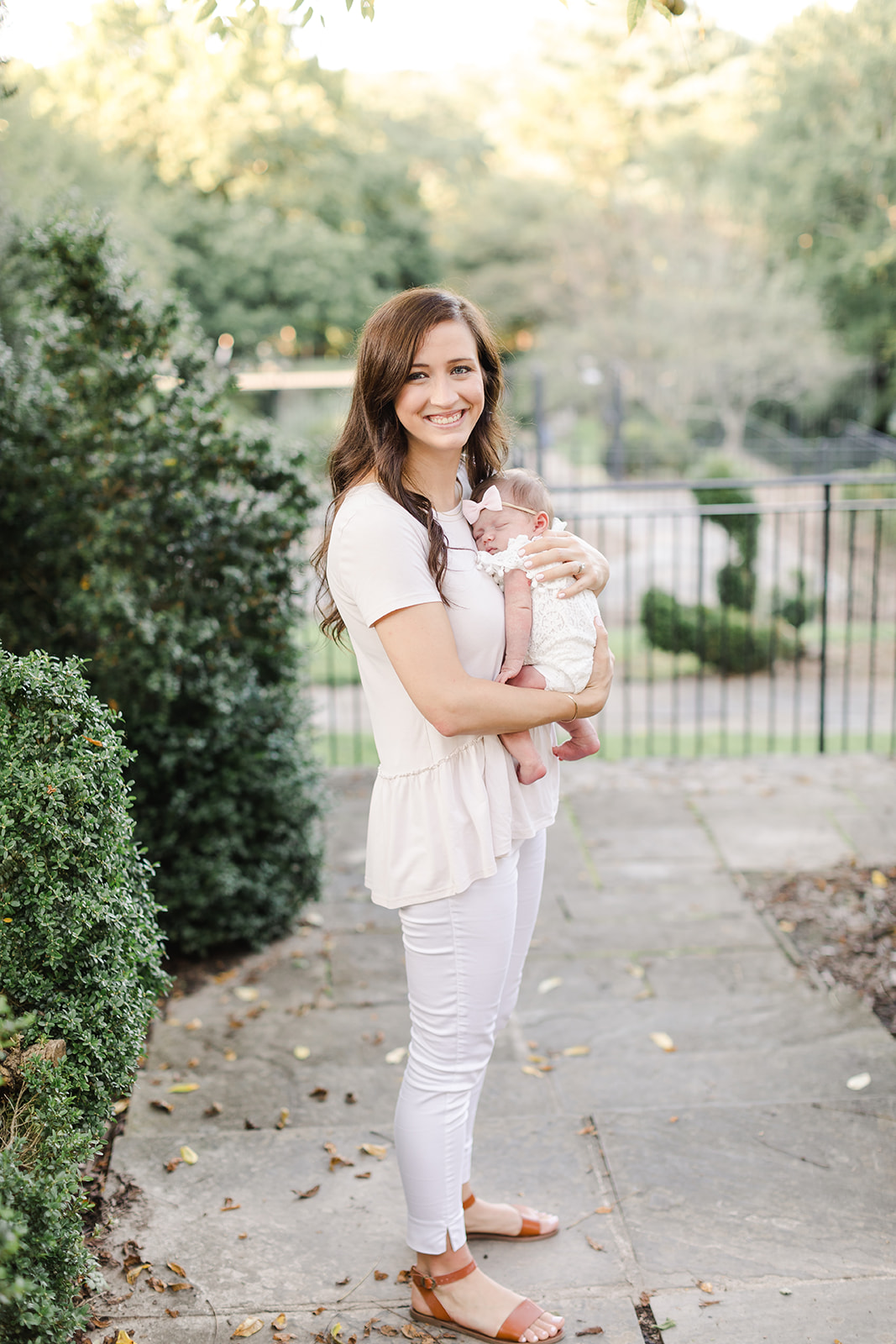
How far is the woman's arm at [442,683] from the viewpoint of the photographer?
1.98 meters

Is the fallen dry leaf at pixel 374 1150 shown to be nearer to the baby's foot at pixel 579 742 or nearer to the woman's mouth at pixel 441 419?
the baby's foot at pixel 579 742

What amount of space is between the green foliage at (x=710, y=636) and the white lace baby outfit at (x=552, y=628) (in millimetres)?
8031

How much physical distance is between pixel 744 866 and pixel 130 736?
2.60 metres

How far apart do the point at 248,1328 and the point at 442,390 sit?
6.20ft

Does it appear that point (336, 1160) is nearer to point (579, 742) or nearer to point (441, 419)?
point (579, 742)

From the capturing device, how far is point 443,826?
212 cm

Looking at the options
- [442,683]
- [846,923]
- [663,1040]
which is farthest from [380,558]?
[846,923]

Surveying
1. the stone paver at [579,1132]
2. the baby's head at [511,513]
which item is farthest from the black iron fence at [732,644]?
the baby's head at [511,513]

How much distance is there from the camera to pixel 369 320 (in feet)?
7.00

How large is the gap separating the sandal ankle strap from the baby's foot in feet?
3.45

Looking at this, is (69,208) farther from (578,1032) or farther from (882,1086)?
(882,1086)

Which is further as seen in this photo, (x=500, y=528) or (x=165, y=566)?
(x=165, y=566)

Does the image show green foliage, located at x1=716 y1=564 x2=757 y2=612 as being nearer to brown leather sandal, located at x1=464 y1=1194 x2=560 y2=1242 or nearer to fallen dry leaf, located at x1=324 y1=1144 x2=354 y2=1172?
fallen dry leaf, located at x1=324 y1=1144 x2=354 y2=1172

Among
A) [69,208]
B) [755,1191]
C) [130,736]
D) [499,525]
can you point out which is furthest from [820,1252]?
[69,208]
